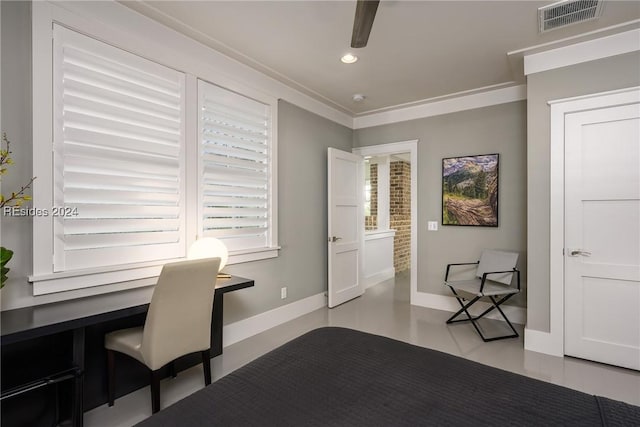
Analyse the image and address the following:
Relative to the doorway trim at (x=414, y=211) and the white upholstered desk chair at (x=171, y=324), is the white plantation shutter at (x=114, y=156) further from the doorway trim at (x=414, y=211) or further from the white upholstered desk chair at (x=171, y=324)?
the doorway trim at (x=414, y=211)

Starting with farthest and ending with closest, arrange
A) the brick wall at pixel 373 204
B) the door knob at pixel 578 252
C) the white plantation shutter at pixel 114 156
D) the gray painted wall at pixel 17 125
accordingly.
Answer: the brick wall at pixel 373 204 < the door knob at pixel 578 252 < the white plantation shutter at pixel 114 156 < the gray painted wall at pixel 17 125

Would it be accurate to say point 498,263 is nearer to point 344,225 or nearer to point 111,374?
point 344,225

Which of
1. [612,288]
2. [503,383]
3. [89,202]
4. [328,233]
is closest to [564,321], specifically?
[612,288]

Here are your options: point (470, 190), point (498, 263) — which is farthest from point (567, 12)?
point (498, 263)

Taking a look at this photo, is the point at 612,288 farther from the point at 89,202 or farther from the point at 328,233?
the point at 89,202

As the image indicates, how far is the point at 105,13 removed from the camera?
2146 mm

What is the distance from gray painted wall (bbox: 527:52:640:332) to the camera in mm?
2791

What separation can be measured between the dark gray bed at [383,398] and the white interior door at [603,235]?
2013 mm

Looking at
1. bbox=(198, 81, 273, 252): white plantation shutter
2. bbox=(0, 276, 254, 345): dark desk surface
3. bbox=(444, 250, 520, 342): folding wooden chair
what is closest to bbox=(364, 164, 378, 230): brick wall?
bbox=(444, 250, 520, 342): folding wooden chair

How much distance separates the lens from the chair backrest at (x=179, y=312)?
1.85 meters

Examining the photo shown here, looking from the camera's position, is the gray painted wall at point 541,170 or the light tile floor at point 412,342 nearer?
the light tile floor at point 412,342

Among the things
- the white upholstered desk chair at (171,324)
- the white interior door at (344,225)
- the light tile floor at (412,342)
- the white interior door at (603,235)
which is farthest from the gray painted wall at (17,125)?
the white interior door at (603,235)

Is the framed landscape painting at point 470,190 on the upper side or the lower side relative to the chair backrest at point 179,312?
upper

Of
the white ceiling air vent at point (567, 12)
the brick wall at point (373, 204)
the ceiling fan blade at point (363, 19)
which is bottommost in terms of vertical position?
the brick wall at point (373, 204)
